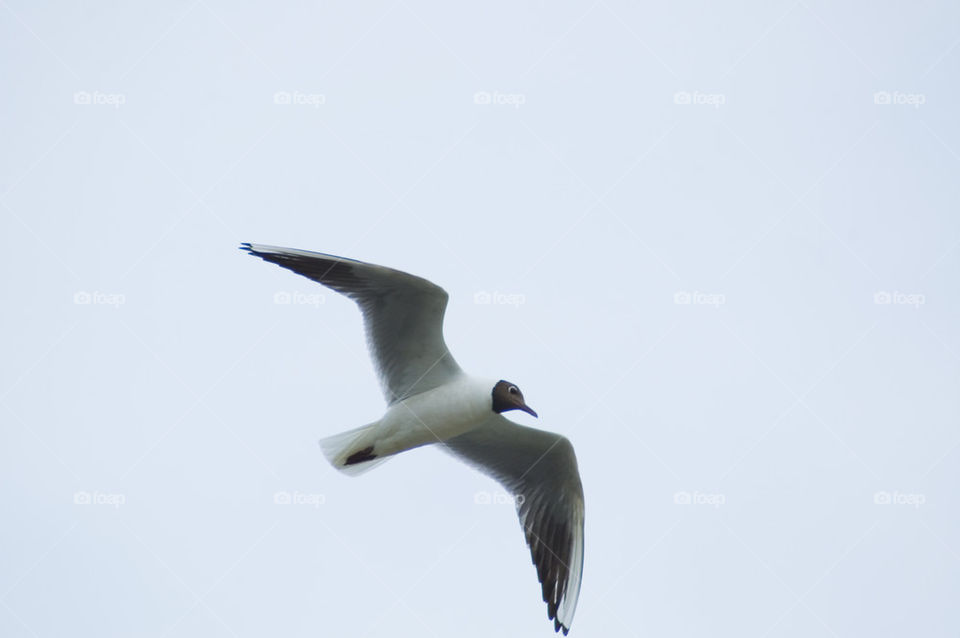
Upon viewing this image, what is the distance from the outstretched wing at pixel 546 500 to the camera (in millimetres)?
7766

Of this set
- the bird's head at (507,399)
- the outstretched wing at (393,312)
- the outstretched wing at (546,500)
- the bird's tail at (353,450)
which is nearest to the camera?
the outstretched wing at (393,312)

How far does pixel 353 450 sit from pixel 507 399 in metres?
1.06

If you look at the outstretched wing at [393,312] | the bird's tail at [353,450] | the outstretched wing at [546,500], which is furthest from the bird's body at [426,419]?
the outstretched wing at [546,500]

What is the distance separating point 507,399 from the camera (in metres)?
7.13

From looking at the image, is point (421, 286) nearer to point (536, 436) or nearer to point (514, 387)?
point (514, 387)

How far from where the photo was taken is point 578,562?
783 centimetres

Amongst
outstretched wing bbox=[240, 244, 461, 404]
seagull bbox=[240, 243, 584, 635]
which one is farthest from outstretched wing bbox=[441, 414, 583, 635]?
outstretched wing bbox=[240, 244, 461, 404]

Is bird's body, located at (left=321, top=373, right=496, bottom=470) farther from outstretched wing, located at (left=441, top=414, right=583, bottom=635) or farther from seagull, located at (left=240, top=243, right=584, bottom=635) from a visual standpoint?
outstretched wing, located at (left=441, top=414, right=583, bottom=635)

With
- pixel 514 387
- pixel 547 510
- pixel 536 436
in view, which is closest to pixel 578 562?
pixel 547 510

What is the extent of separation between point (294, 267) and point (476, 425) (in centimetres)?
158

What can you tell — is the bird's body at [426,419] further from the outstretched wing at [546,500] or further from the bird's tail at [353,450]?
the outstretched wing at [546,500]

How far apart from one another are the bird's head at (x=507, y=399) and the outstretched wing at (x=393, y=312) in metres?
0.34

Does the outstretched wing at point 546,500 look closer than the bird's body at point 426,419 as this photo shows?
No

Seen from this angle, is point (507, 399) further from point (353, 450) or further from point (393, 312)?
point (353, 450)
